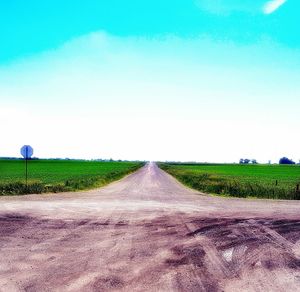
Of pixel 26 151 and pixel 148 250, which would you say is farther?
pixel 26 151

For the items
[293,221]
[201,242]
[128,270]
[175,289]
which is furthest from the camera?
[293,221]

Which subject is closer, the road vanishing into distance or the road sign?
the road vanishing into distance

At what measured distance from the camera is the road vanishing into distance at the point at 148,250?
6.53m

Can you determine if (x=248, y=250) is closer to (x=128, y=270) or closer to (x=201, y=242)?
(x=201, y=242)

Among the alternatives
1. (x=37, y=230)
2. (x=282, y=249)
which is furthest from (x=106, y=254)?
(x=282, y=249)

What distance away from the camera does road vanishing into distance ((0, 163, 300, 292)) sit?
6527mm

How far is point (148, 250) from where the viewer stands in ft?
28.7

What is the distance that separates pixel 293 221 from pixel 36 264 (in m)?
9.81

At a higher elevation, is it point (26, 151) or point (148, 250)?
point (26, 151)

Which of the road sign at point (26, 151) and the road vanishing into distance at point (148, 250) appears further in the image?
the road sign at point (26, 151)

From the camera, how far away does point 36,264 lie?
296 inches

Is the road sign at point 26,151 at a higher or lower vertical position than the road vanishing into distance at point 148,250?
higher

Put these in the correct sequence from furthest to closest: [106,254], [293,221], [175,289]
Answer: [293,221] → [106,254] → [175,289]

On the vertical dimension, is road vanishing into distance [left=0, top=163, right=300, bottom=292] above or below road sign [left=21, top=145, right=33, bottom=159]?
below
